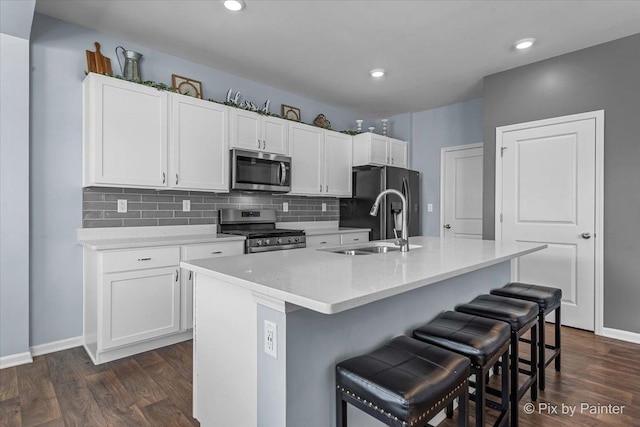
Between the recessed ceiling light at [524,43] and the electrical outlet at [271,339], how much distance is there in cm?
329

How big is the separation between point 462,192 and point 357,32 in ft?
9.52

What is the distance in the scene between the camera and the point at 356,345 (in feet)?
4.68

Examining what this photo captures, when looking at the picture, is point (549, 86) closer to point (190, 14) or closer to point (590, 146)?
point (590, 146)

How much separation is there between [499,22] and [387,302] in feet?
8.33

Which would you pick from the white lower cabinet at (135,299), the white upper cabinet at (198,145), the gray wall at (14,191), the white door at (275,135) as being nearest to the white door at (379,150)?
the white door at (275,135)

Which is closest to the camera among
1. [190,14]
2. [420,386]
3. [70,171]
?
[420,386]

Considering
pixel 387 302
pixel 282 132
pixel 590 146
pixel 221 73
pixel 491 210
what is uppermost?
pixel 221 73

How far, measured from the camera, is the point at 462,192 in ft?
16.1

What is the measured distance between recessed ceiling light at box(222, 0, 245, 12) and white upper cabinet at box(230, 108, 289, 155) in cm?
105

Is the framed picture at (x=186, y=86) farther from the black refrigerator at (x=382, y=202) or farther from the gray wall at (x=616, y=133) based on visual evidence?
the gray wall at (x=616, y=133)

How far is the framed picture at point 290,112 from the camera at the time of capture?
4.37m

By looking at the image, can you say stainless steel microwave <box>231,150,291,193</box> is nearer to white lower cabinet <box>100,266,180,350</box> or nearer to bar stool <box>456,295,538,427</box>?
white lower cabinet <box>100,266,180,350</box>

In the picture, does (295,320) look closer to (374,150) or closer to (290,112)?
(290,112)

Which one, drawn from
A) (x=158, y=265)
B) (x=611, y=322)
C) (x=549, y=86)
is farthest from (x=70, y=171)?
(x=611, y=322)
